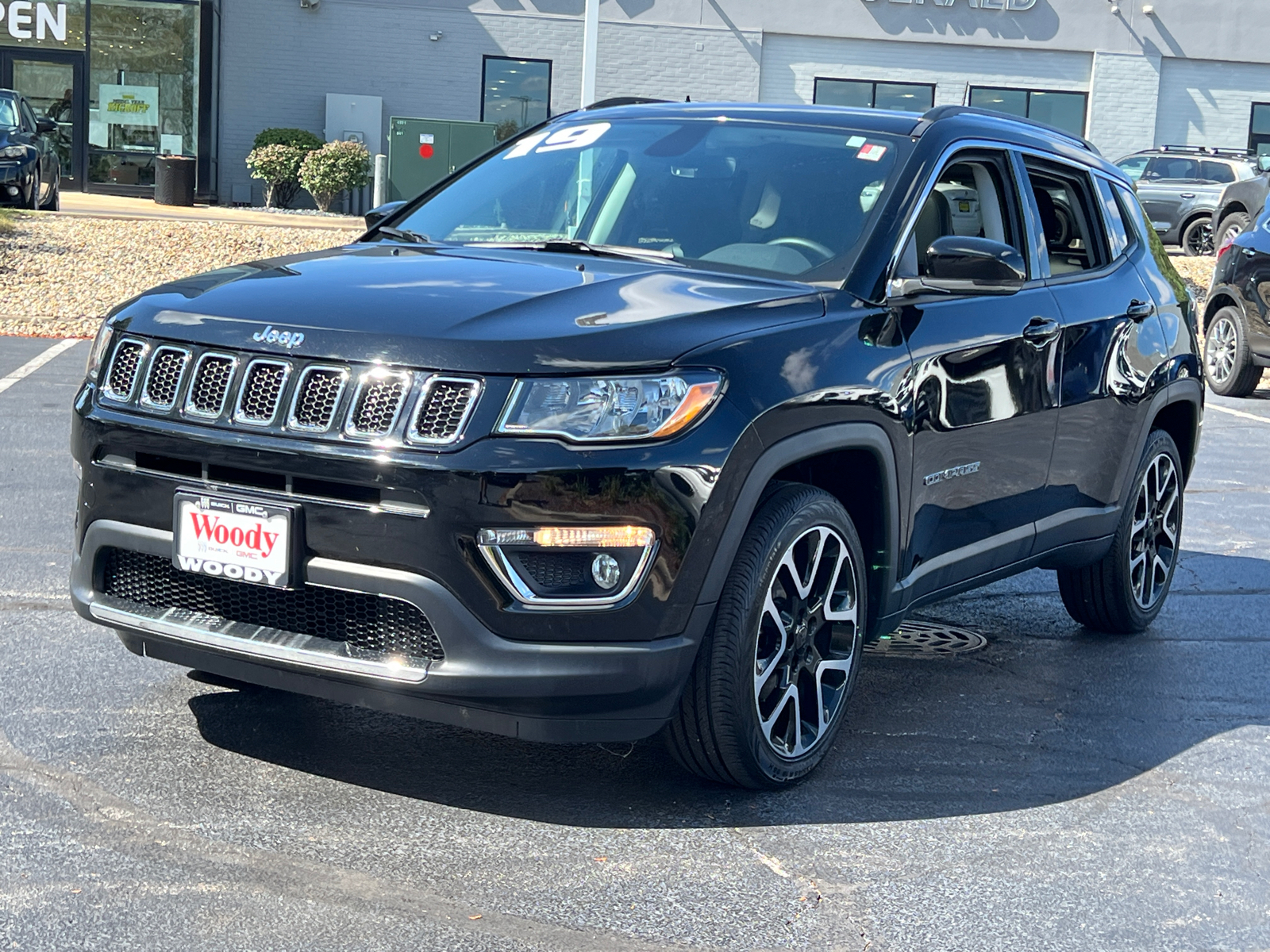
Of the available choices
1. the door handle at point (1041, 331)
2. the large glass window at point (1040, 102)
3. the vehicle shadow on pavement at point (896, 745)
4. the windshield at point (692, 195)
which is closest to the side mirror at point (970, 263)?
the windshield at point (692, 195)

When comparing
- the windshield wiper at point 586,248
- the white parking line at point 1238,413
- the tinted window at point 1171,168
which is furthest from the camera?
the tinted window at point 1171,168

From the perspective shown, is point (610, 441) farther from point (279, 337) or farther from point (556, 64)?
point (556, 64)

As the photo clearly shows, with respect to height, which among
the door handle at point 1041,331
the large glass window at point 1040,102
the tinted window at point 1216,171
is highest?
the large glass window at point 1040,102

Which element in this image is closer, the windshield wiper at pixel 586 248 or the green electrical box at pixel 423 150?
the windshield wiper at pixel 586 248

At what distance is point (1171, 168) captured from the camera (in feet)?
91.1

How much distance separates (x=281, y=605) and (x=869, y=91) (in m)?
30.6

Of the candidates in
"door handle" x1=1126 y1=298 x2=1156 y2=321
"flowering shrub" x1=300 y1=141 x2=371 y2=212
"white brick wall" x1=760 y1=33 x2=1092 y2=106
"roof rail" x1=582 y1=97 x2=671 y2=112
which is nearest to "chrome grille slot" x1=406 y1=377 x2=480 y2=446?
"roof rail" x1=582 y1=97 x2=671 y2=112

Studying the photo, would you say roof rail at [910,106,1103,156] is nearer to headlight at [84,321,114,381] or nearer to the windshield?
the windshield

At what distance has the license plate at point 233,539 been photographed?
3719 millimetres

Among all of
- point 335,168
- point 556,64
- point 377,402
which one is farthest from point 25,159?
point 377,402

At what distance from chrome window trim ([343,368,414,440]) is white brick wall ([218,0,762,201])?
2778 cm

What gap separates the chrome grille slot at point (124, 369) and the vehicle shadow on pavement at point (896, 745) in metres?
0.98

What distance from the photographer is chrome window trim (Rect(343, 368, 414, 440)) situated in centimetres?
362

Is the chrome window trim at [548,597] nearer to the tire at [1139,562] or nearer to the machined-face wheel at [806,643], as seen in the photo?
the machined-face wheel at [806,643]
